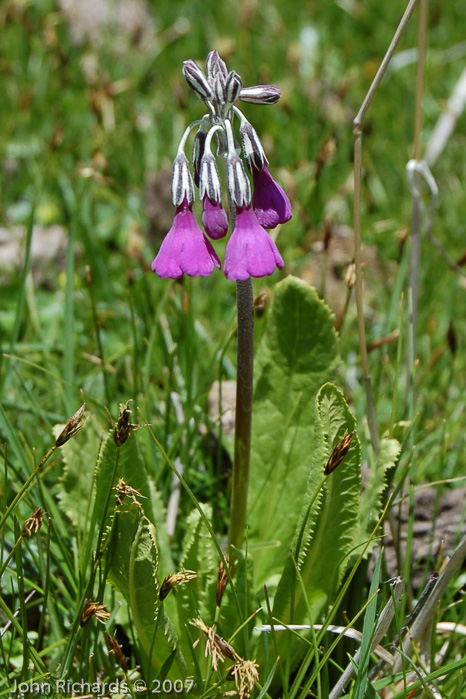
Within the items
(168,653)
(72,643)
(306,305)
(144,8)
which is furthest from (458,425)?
(144,8)

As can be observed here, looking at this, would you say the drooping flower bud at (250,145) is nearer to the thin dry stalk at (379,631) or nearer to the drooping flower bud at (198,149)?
the drooping flower bud at (198,149)

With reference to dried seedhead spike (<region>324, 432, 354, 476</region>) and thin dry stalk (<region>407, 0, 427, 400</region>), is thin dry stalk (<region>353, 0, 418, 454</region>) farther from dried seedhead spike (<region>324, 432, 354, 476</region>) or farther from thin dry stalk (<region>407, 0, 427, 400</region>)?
dried seedhead spike (<region>324, 432, 354, 476</region>)

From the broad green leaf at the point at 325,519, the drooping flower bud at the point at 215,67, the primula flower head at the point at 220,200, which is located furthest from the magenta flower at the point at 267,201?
the broad green leaf at the point at 325,519

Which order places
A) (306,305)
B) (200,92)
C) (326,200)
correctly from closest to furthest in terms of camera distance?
1. (200,92)
2. (306,305)
3. (326,200)

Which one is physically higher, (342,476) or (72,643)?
(342,476)

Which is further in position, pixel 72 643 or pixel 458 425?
pixel 458 425

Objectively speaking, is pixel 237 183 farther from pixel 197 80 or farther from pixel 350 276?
pixel 350 276

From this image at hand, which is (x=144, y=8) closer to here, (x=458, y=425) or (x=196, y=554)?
(x=458, y=425)

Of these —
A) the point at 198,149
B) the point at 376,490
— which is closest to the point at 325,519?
the point at 376,490
